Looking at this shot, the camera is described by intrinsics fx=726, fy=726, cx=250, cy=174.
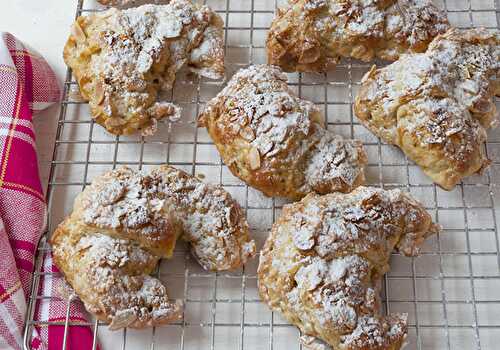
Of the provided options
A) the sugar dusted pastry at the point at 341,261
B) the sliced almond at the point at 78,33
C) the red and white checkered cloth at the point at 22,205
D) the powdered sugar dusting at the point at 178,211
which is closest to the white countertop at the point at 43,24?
the red and white checkered cloth at the point at 22,205

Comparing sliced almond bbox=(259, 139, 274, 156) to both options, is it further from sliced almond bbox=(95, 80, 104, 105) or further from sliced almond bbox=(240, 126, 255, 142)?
sliced almond bbox=(95, 80, 104, 105)

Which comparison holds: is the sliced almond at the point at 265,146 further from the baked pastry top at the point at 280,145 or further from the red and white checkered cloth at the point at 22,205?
the red and white checkered cloth at the point at 22,205

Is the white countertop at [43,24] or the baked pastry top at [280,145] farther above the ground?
the white countertop at [43,24]

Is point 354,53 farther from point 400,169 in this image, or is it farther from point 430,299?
point 430,299

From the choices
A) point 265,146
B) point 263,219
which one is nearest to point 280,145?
point 265,146

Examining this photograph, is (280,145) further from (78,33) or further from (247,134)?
(78,33)

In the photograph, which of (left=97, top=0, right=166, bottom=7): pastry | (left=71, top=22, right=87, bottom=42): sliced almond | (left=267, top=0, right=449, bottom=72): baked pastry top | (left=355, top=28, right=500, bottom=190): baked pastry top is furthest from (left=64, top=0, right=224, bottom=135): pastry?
A: (left=355, top=28, right=500, bottom=190): baked pastry top
